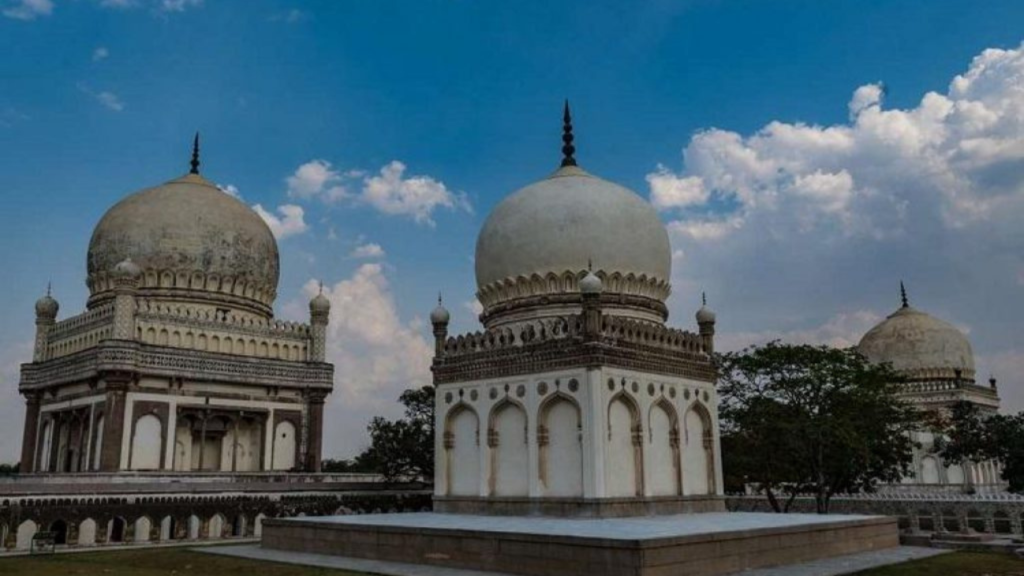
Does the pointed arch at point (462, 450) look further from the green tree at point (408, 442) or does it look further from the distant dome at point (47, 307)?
the distant dome at point (47, 307)

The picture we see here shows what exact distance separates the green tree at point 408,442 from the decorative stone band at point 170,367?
5495mm

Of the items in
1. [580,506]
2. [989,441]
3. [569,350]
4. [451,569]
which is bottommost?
[451,569]

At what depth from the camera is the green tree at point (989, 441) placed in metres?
34.2

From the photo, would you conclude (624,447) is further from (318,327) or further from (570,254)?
→ (318,327)

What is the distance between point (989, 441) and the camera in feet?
121

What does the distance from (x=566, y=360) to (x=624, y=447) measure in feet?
7.67

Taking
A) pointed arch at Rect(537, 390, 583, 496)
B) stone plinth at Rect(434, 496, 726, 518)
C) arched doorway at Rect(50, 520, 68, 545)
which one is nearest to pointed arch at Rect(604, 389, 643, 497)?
stone plinth at Rect(434, 496, 726, 518)

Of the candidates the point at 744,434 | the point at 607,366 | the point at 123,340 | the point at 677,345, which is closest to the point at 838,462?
the point at 744,434

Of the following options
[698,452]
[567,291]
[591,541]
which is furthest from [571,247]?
[591,541]

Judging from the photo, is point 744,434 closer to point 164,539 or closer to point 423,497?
point 423,497

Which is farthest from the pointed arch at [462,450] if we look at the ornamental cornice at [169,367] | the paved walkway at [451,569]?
the ornamental cornice at [169,367]

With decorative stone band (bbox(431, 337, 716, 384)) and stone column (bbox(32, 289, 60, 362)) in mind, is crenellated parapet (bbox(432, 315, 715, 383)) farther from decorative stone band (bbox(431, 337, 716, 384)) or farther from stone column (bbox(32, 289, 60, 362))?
stone column (bbox(32, 289, 60, 362))

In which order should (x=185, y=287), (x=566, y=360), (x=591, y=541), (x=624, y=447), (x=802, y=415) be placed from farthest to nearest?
(x=185, y=287) → (x=802, y=415) → (x=566, y=360) → (x=624, y=447) → (x=591, y=541)

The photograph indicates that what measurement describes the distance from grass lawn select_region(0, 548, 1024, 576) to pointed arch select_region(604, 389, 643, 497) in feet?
17.7
